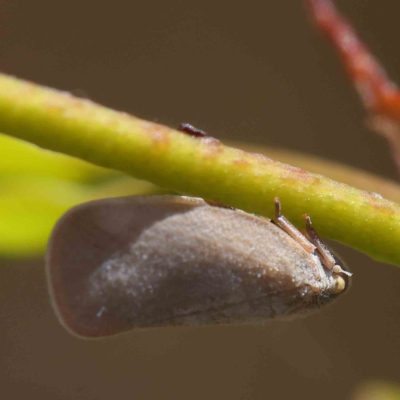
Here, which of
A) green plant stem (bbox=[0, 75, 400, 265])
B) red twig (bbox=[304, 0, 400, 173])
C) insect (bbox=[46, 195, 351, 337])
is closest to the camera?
green plant stem (bbox=[0, 75, 400, 265])

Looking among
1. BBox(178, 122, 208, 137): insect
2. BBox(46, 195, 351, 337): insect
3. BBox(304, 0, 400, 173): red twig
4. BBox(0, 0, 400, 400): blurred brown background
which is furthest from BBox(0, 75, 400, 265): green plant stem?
BBox(0, 0, 400, 400): blurred brown background

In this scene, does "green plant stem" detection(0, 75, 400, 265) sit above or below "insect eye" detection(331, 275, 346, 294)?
above

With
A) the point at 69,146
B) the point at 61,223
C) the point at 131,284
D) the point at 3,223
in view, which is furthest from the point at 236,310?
the point at 3,223

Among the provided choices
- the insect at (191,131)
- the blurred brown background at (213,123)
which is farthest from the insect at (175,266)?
the blurred brown background at (213,123)

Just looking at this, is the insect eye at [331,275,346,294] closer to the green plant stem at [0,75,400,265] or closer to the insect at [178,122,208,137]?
the green plant stem at [0,75,400,265]

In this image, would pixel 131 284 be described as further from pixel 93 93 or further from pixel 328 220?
pixel 93 93

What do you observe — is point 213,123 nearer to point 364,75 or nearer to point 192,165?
point 364,75
